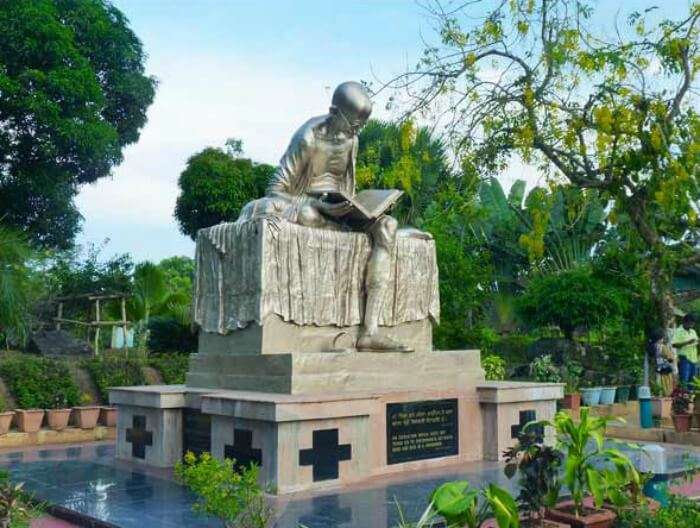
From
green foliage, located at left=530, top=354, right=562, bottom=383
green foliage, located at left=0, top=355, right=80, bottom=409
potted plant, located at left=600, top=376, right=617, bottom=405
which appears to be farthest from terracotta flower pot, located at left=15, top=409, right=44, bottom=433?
potted plant, located at left=600, top=376, right=617, bottom=405

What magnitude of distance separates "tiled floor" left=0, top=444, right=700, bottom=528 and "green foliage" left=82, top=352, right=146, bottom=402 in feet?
11.8

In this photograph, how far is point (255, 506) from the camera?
14.9 ft

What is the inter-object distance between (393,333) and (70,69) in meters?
14.0

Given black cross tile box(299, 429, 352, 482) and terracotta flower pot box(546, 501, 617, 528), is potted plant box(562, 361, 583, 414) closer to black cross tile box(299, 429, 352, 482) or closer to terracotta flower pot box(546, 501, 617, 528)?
black cross tile box(299, 429, 352, 482)

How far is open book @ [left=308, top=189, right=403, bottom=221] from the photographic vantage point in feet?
25.0

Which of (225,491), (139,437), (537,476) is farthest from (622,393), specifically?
(225,491)

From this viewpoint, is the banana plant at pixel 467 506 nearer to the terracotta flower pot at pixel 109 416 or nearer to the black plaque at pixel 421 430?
the black plaque at pixel 421 430

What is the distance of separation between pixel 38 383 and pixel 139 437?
12.5ft

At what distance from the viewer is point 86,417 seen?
1060 cm

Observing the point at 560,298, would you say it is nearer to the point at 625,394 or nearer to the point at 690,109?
the point at 625,394

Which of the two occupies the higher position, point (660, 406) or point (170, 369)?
point (170, 369)

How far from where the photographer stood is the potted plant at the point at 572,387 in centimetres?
1276

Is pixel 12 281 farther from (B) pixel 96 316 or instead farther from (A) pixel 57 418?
(B) pixel 96 316

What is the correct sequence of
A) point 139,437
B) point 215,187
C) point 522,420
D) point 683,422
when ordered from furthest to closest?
point 215,187
point 683,422
point 522,420
point 139,437
